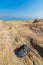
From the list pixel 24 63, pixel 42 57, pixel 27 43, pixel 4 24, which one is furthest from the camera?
pixel 4 24

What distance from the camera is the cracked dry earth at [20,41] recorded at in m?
12.2

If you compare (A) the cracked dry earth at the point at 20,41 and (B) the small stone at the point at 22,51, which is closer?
(A) the cracked dry earth at the point at 20,41

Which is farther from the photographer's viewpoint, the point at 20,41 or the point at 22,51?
the point at 20,41

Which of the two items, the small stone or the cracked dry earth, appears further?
the small stone

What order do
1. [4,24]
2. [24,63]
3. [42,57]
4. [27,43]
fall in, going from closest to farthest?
[24,63]
[42,57]
[27,43]
[4,24]

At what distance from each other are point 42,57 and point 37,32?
10.1 feet

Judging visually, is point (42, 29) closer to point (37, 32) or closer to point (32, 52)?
point (37, 32)

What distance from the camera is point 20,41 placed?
13984 millimetres

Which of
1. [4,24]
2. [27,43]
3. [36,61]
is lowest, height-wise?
[36,61]

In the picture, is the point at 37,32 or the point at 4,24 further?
the point at 4,24

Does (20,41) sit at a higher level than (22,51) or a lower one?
higher

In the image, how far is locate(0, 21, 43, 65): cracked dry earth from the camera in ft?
40.2

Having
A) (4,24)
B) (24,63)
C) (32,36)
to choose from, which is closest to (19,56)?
Result: (24,63)

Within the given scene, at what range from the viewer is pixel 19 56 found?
12562 millimetres
